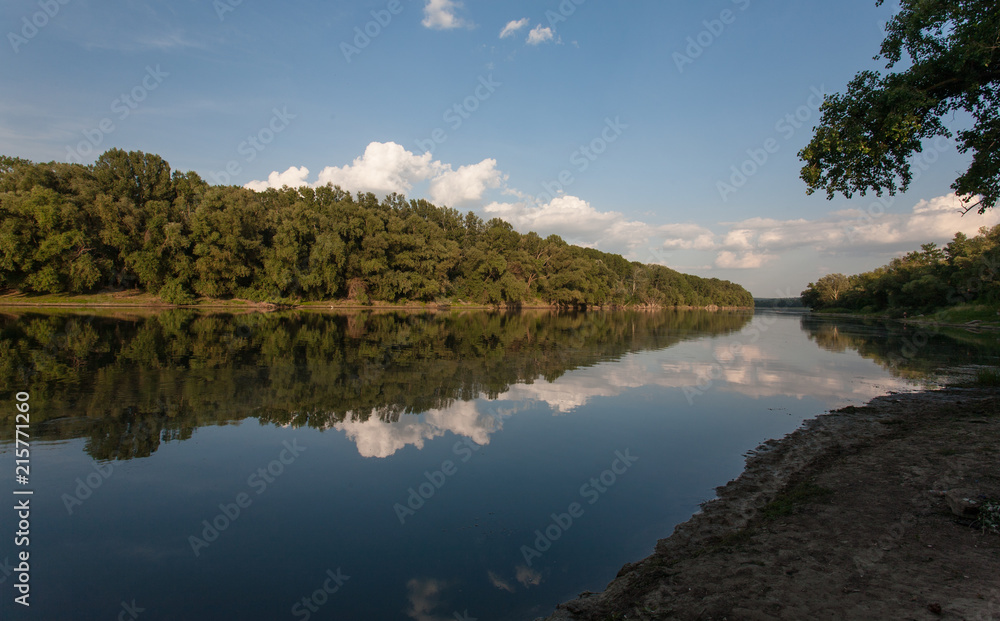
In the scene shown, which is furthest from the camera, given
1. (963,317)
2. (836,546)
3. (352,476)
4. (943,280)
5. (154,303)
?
(943,280)

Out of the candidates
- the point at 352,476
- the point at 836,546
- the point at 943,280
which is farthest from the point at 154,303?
the point at 943,280

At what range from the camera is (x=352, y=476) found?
27.2 ft

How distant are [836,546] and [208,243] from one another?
2589 inches

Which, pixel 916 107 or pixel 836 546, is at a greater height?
pixel 916 107

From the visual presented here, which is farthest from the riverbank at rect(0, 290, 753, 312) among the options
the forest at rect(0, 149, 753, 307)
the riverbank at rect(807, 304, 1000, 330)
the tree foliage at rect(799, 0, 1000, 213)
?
the riverbank at rect(807, 304, 1000, 330)

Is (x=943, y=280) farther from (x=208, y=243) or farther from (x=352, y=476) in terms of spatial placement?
(x=208, y=243)

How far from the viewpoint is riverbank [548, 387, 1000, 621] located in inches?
160

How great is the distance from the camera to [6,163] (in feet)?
185

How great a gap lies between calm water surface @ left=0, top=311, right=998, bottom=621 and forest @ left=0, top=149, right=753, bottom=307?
130 feet

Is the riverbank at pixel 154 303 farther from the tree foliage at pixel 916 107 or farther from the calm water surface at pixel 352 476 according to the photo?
the tree foliage at pixel 916 107

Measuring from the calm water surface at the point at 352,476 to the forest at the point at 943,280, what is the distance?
62.7 metres

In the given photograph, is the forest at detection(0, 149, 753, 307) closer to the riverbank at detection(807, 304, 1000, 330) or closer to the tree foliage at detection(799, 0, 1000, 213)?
the tree foliage at detection(799, 0, 1000, 213)

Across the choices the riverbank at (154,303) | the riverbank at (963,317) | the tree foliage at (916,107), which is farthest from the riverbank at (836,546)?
the riverbank at (963,317)

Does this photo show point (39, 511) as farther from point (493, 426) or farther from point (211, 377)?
point (211, 377)
